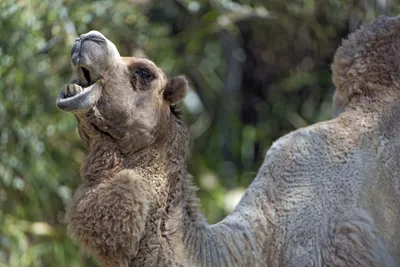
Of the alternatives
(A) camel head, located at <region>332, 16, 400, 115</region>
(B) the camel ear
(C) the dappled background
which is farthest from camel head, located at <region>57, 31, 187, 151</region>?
(C) the dappled background

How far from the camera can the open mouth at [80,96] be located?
10.7ft

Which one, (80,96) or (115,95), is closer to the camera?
(80,96)

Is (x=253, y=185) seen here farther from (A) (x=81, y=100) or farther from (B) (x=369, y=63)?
(A) (x=81, y=100)

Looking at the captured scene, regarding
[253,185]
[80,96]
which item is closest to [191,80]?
[253,185]

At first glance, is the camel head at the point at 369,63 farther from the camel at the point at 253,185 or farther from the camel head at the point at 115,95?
the camel head at the point at 115,95

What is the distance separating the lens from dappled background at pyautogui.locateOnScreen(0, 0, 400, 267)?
708 cm

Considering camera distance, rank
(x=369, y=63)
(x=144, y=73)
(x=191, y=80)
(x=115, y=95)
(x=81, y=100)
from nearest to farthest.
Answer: (x=81, y=100), (x=115, y=95), (x=144, y=73), (x=369, y=63), (x=191, y=80)

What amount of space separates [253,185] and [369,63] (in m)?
0.69

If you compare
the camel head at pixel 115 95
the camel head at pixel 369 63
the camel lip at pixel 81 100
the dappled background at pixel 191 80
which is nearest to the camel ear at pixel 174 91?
the camel head at pixel 115 95

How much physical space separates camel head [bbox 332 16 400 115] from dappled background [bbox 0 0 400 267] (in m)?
2.36

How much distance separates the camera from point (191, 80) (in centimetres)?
940

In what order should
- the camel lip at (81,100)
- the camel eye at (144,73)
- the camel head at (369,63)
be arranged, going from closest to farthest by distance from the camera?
the camel lip at (81,100) < the camel eye at (144,73) < the camel head at (369,63)

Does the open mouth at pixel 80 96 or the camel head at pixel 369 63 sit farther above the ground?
the camel head at pixel 369 63

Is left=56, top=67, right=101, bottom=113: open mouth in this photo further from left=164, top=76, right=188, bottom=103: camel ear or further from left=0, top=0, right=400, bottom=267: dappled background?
left=0, top=0, right=400, bottom=267: dappled background
